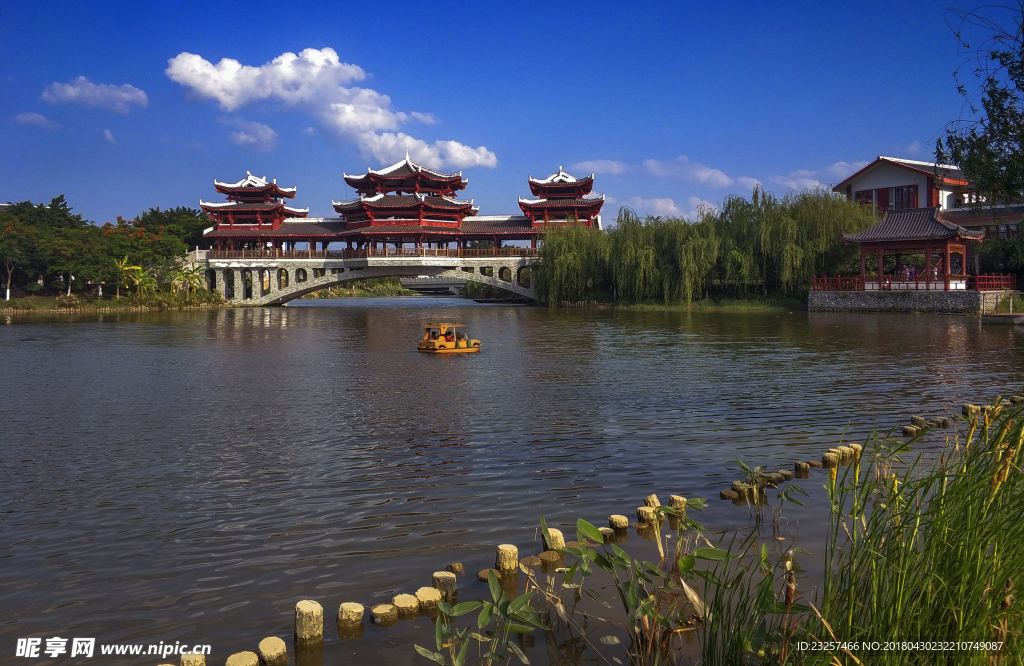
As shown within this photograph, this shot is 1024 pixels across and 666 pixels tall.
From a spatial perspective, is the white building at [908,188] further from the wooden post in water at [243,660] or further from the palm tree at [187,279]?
the wooden post in water at [243,660]

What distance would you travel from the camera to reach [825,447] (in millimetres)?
10461

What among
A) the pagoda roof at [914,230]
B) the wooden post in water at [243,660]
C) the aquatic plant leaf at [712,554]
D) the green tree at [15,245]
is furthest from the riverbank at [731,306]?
the green tree at [15,245]

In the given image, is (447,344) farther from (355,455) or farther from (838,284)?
(838,284)

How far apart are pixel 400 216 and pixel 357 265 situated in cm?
583

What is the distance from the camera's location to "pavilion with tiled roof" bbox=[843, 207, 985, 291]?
1465 inches

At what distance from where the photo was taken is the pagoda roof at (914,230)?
36.8 m

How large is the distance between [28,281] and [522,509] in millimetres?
58587

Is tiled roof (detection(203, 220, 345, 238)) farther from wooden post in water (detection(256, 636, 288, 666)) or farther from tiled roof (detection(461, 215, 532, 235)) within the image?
wooden post in water (detection(256, 636, 288, 666))

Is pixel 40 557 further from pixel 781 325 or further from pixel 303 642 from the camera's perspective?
pixel 781 325

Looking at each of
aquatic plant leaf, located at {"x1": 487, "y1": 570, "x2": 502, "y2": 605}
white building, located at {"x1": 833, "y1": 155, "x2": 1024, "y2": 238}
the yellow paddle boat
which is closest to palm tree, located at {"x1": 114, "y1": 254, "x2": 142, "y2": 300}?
the yellow paddle boat

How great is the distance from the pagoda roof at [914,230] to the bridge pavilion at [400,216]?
25.1 metres

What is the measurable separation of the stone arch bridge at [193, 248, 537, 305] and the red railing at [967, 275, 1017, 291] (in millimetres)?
27782

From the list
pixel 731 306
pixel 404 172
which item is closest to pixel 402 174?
pixel 404 172

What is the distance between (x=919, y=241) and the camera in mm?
37969
